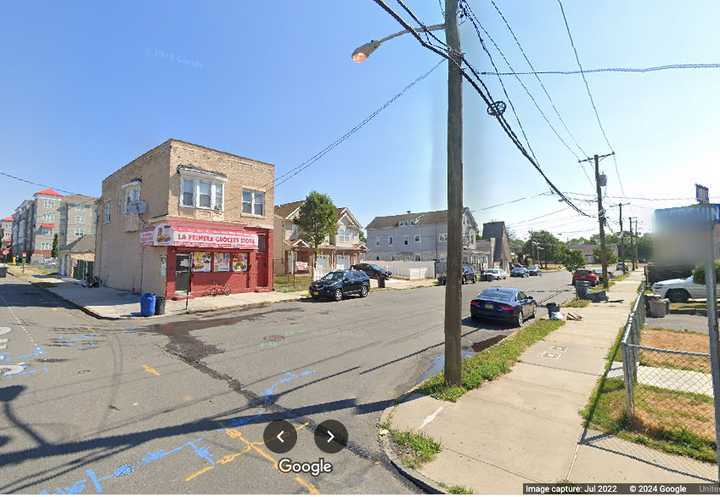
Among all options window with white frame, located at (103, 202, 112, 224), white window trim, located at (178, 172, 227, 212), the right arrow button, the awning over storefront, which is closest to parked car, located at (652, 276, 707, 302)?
the right arrow button

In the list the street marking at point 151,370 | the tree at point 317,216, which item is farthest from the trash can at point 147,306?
the tree at point 317,216

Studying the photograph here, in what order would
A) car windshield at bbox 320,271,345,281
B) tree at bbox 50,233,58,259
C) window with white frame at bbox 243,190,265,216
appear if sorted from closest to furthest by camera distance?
car windshield at bbox 320,271,345,281, window with white frame at bbox 243,190,265,216, tree at bbox 50,233,58,259

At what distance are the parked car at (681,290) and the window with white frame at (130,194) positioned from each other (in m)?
29.0

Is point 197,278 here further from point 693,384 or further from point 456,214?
point 693,384

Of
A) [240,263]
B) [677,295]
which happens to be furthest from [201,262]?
[677,295]

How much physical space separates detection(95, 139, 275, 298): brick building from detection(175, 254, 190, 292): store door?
47 mm

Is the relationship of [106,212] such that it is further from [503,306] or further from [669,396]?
[669,396]

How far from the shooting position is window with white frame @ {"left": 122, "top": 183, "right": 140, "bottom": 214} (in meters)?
19.9

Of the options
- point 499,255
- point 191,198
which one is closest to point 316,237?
point 191,198

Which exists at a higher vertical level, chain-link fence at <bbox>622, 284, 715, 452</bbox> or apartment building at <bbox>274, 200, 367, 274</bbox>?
apartment building at <bbox>274, 200, 367, 274</bbox>

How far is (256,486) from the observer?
329 cm

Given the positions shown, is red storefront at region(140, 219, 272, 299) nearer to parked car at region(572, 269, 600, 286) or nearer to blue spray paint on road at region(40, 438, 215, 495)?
blue spray paint on road at region(40, 438, 215, 495)

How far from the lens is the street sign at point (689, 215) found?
9.58ft

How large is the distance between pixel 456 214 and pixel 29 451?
6.53m
